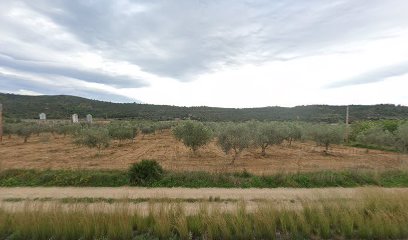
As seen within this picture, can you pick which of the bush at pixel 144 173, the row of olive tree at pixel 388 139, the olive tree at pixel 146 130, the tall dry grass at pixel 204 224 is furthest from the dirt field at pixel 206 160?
the olive tree at pixel 146 130

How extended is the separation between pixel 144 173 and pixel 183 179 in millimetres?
1979

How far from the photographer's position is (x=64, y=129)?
200 feet

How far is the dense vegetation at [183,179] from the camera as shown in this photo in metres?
15.2

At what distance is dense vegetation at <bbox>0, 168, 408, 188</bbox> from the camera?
15.2 m

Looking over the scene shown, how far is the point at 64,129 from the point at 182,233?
5968 cm

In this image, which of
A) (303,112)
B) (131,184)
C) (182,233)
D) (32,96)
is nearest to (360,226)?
(182,233)

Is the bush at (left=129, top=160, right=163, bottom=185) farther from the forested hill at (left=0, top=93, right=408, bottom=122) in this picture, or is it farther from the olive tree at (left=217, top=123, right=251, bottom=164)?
the forested hill at (left=0, top=93, right=408, bottom=122)

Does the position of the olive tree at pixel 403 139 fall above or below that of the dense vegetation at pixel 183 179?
above

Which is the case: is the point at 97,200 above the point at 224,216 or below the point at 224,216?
below

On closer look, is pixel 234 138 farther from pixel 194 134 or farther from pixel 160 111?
pixel 160 111

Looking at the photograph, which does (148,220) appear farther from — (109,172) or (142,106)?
(142,106)

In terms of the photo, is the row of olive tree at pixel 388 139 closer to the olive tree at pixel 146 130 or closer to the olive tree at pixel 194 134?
the olive tree at pixel 194 134

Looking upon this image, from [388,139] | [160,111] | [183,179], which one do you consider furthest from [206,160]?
[160,111]

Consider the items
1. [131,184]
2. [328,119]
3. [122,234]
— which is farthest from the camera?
[328,119]
